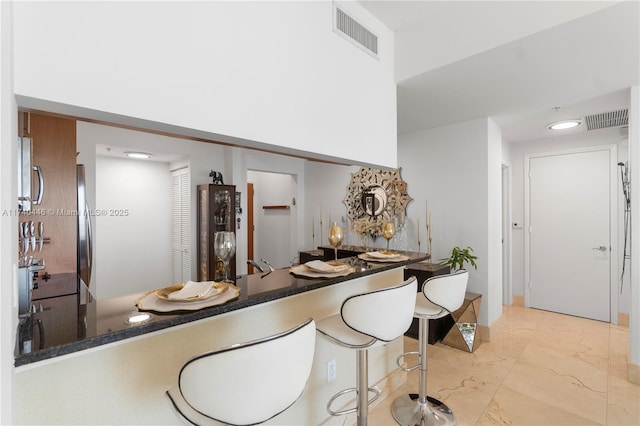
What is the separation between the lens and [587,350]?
3.02m

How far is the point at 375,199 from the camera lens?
4.45m

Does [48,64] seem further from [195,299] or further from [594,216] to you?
[594,216]

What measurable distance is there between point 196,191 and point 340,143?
3.19m

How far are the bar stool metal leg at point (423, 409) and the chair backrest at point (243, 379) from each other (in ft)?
4.27

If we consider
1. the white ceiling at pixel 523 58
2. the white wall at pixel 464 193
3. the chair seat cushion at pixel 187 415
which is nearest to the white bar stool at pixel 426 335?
the chair seat cushion at pixel 187 415

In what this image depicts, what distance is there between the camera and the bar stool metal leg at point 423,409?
6.49 feet

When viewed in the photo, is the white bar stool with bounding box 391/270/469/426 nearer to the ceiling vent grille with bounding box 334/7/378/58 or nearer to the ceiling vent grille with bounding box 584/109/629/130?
the ceiling vent grille with bounding box 334/7/378/58

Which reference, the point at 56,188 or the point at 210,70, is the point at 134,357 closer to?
the point at 210,70

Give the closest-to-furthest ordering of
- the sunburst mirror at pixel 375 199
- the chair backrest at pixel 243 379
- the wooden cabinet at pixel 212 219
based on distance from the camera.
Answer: the chair backrest at pixel 243 379, the sunburst mirror at pixel 375 199, the wooden cabinet at pixel 212 219

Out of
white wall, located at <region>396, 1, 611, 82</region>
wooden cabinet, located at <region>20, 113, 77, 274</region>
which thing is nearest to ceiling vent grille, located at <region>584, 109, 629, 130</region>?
white wall, located at <region>396, 1, 611, 82</region>

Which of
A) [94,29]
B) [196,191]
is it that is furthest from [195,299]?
[196,191]

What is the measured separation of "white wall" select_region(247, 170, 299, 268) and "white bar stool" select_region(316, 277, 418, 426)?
4015 millimetres

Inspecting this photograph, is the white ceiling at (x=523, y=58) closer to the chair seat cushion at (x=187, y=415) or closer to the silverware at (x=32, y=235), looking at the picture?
the chair seat cushion at (x=187, y=415)

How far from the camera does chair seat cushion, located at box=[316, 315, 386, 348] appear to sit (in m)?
1.42
